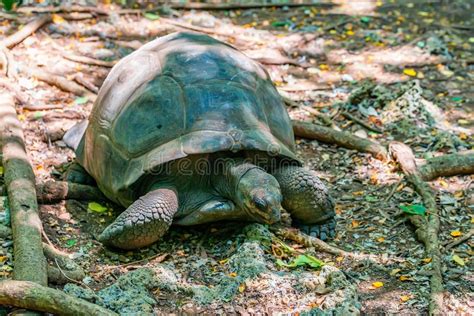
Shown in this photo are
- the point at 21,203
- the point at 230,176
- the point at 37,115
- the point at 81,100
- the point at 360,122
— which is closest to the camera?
the point at 21,203

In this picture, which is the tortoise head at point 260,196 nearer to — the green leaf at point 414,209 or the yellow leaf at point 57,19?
the green leaf at point 414,209

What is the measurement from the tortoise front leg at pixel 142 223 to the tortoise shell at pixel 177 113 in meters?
0.23

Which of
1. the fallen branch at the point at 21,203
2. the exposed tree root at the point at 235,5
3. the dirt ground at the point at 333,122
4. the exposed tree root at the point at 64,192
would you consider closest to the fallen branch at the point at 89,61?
the dirt ground at the point at 333,122

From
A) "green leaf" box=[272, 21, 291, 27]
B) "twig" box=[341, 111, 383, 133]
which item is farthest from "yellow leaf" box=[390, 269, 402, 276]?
"green leaf" box=[272, 21, 291, 27]

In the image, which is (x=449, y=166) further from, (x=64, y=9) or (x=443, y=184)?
(x=64, y=9)

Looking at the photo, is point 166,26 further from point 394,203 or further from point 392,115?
point 394,203

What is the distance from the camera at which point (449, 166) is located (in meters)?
5.81

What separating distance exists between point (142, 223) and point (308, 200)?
3.84 ft

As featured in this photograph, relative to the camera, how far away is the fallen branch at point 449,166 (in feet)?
19.0

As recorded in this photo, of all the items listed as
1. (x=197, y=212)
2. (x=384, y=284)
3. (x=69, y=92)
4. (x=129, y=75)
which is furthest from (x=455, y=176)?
(x=69, y=92)

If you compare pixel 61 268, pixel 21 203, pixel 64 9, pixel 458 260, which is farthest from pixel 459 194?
pixel 64 9

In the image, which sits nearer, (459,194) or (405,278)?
(405,278)

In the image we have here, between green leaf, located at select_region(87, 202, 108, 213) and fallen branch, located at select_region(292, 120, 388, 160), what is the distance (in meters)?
2.01

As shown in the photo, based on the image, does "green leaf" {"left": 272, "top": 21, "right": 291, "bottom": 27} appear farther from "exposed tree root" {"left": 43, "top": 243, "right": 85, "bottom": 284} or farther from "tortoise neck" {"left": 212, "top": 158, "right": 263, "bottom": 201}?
"exposed tree root" {"left": 43, "top": 243, "right": 85, "bottom": 284}
